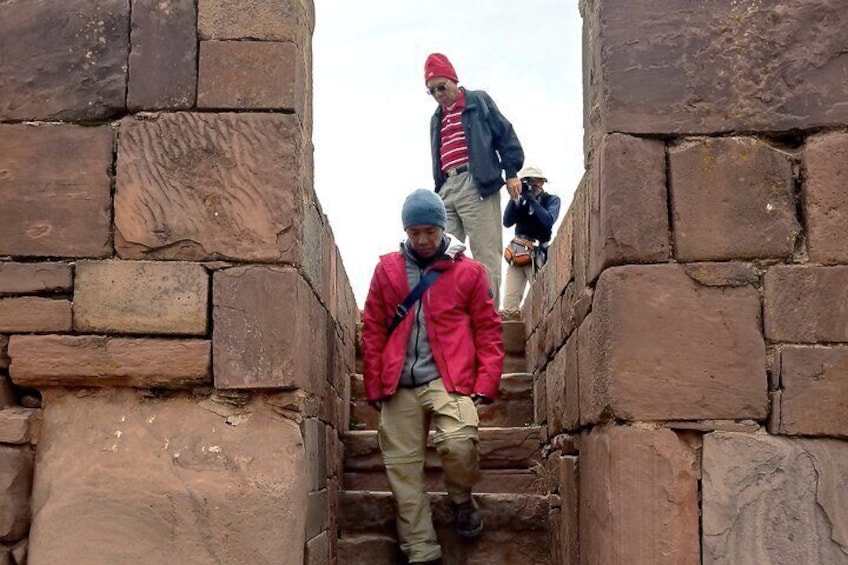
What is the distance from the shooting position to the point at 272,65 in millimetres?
3760

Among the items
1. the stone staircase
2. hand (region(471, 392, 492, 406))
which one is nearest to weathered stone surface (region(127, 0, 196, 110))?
hand (region(471, 392, 492, 406))

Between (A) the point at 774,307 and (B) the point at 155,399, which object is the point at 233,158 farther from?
(A) the point at 774,307

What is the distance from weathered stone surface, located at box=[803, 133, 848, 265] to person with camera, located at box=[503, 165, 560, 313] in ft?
12.9

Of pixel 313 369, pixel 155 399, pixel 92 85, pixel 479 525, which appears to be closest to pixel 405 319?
pixel 313 369

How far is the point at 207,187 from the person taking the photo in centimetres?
375

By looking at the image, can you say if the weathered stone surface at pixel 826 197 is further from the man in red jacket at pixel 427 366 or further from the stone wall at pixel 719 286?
the man in red jacket at pixel 427 366

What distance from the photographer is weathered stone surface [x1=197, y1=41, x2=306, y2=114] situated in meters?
3.75

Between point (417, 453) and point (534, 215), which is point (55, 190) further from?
point (534, 215)

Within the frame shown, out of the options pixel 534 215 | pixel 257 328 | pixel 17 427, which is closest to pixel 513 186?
pixel 534 215

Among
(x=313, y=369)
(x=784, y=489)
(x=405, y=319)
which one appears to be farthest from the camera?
(x=405, y=319)

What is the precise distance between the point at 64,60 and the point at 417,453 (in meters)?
2.46

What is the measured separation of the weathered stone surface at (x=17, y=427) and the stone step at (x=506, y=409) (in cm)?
316

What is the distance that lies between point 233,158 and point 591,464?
1886 millimetres

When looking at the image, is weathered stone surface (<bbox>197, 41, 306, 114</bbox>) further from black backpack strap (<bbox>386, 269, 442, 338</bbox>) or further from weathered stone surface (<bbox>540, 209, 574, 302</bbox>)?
weathered stone surface (<bbox>540, 209, 574, 302</bbox>)
